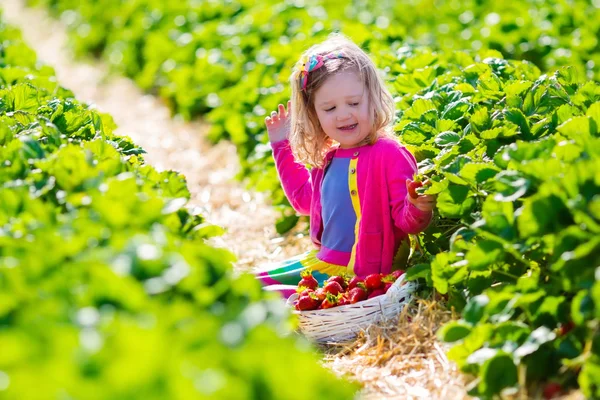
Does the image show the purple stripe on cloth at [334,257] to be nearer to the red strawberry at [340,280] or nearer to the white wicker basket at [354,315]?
the red strawberry at [340,280]

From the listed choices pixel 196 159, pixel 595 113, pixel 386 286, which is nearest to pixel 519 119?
pixel 595 113

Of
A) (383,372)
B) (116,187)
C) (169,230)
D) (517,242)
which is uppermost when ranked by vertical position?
(116,187)

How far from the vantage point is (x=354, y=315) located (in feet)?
12.1

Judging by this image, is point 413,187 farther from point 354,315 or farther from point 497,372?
point 497,372

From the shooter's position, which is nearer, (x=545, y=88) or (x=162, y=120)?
(x=545, y=88)

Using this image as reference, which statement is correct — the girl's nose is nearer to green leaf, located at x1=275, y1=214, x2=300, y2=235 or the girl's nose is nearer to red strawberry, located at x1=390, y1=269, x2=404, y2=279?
red strawberry, located at x1=390, y1=269, x2=404, y2=279

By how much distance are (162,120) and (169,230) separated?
230 inches

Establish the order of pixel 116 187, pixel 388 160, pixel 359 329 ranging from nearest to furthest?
pixel 116 187
pixel 359 329
pixel 388 160

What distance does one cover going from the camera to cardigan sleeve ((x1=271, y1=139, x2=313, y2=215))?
452 cm

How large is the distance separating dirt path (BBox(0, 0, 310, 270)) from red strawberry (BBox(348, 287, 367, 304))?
0.72 metres

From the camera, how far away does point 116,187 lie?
280cm

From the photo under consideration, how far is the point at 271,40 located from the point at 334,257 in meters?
3.75

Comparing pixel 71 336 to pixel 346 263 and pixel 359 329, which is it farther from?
pixel 346 263

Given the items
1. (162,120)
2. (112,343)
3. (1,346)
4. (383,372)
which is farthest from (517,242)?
(162,120)
